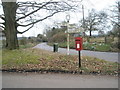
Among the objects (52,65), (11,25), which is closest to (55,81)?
(52,65)

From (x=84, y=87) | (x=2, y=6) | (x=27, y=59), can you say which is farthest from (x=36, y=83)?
(x=2, y=6)

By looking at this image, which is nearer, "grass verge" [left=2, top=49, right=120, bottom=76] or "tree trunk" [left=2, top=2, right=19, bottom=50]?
"grass verge" [left=2, top=49, right=120, bottom=76]

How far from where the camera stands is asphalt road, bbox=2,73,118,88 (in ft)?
15.5

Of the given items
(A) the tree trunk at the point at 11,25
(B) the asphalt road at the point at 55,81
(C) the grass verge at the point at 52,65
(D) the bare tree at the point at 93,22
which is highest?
(D) the bare tree at the point at 93,22

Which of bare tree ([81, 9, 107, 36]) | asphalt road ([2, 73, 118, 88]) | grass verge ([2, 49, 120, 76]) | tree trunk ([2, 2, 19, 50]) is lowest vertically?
asphalt road ([2, 73, 118, 88])

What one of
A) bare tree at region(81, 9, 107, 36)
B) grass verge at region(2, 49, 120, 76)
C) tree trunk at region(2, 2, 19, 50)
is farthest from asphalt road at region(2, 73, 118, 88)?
bare tree at region(81, 9, 107, 36)

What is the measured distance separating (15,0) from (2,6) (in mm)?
991

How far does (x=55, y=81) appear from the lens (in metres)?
5.12

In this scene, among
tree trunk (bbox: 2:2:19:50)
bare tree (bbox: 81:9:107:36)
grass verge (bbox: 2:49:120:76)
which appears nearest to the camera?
grass verge (bbox: 2:49:120:76)

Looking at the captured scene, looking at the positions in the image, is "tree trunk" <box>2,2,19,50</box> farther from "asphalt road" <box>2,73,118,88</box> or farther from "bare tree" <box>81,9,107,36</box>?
"bare tree" <box>81,9,107,36</box>

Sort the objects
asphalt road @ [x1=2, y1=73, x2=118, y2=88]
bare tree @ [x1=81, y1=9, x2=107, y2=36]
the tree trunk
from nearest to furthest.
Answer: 1. asphalt road @ [x1=2, y1=73, x2=118, y2=88]
2. the tree trunk
3. bare tree @ [x1=81, y1=9, x2=107, y2=36]

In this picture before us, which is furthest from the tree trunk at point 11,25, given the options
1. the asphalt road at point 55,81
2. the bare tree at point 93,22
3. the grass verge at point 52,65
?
the bare tree at point 93,22

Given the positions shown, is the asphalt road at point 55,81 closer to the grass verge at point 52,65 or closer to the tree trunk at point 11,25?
the grass verge at point 52,65

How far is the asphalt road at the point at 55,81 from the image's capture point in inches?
186
